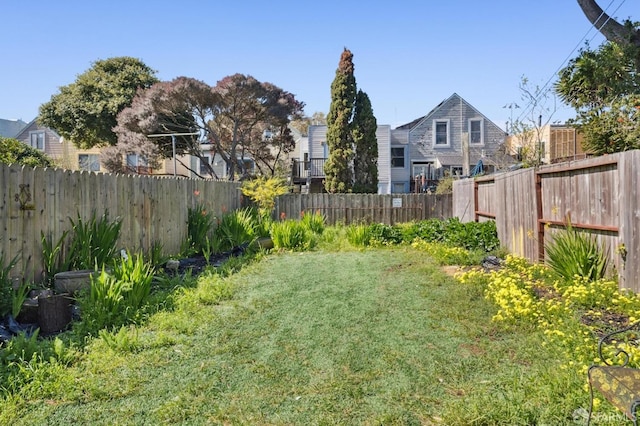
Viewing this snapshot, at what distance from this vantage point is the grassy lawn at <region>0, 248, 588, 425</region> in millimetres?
2654

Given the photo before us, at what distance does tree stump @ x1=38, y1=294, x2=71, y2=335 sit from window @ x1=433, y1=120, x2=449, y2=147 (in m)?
25.8

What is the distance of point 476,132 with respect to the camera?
2745 centimetres

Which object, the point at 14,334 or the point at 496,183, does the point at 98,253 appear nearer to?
the point at 14,334

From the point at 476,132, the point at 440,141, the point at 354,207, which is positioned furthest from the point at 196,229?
the point at 476,132

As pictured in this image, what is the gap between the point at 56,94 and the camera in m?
28.1

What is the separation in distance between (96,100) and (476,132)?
2312 centimetres

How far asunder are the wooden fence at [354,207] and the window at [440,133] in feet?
43.6

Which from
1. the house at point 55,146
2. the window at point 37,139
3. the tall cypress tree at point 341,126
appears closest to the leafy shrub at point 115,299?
the tall cypress tree at point 341,126

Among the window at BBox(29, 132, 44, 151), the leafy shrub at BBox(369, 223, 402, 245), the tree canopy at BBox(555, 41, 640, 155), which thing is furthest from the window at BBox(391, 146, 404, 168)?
the window at BBox(29, 132, 44, 151)

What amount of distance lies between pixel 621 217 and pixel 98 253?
235 inches

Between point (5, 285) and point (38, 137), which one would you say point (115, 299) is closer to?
point (5, 285)

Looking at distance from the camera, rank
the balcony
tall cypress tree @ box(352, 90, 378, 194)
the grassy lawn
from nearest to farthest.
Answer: the grassy lawn, tall cypress tree @ box(352, 90, 378, 194), the balcony

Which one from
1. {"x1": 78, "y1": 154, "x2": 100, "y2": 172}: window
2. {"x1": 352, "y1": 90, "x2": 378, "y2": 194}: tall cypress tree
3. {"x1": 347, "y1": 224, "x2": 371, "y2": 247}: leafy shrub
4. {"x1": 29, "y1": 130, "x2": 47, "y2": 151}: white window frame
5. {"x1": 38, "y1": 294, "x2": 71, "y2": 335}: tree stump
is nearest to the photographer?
{"x1": 38, "y1": 294, "x2": 71, "y2": 335}: tree stump

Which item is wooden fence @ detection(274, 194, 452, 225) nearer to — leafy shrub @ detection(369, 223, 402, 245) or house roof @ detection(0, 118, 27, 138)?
leafy shrub @ detection(369, 223, 402, 245)
